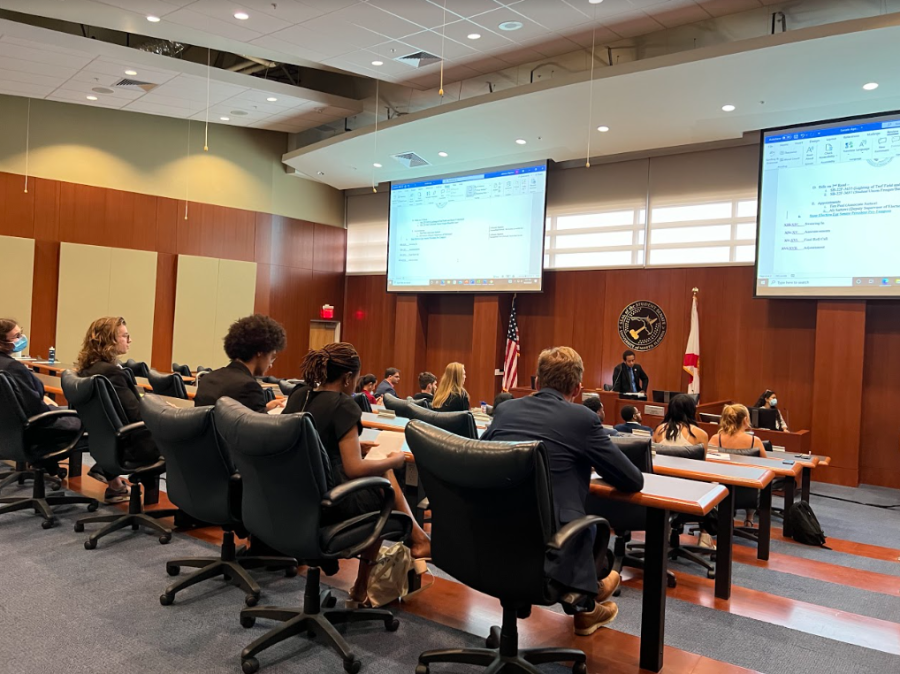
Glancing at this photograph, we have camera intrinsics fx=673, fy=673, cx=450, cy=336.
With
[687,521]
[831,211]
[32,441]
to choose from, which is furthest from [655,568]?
[831,211]

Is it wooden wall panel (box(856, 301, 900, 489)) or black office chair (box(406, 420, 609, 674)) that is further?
wooden wall panel (box(856, 301, 900, 489))

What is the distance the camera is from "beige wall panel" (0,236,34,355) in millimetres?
9875

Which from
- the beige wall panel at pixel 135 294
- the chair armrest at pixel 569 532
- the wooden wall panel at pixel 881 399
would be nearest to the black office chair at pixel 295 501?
the chair armrest at pixel 569 532

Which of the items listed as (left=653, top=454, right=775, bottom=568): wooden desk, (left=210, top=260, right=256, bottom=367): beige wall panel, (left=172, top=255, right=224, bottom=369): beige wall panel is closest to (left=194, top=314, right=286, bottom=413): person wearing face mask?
(left=653, top=454, right=775, bottom=568): wooden desk

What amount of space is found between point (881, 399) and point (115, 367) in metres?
8.10

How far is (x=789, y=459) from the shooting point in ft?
16.3

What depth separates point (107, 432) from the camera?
12.1 feet

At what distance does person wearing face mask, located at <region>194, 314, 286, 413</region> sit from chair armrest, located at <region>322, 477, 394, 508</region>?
94 cm

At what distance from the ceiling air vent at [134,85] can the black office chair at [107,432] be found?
6767mm

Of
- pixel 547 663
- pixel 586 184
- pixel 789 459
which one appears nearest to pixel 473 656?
pixel 547 663

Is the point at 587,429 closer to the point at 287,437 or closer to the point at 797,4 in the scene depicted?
the point at 287,437

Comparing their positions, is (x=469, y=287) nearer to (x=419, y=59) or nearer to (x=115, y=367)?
(x=419, y=59)

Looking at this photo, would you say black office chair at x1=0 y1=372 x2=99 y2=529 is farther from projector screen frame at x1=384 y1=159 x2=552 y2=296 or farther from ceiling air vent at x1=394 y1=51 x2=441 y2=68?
projector screen frame at x1=384 y1=159 x2=552 y2=296

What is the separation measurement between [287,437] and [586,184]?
8.79 metres
